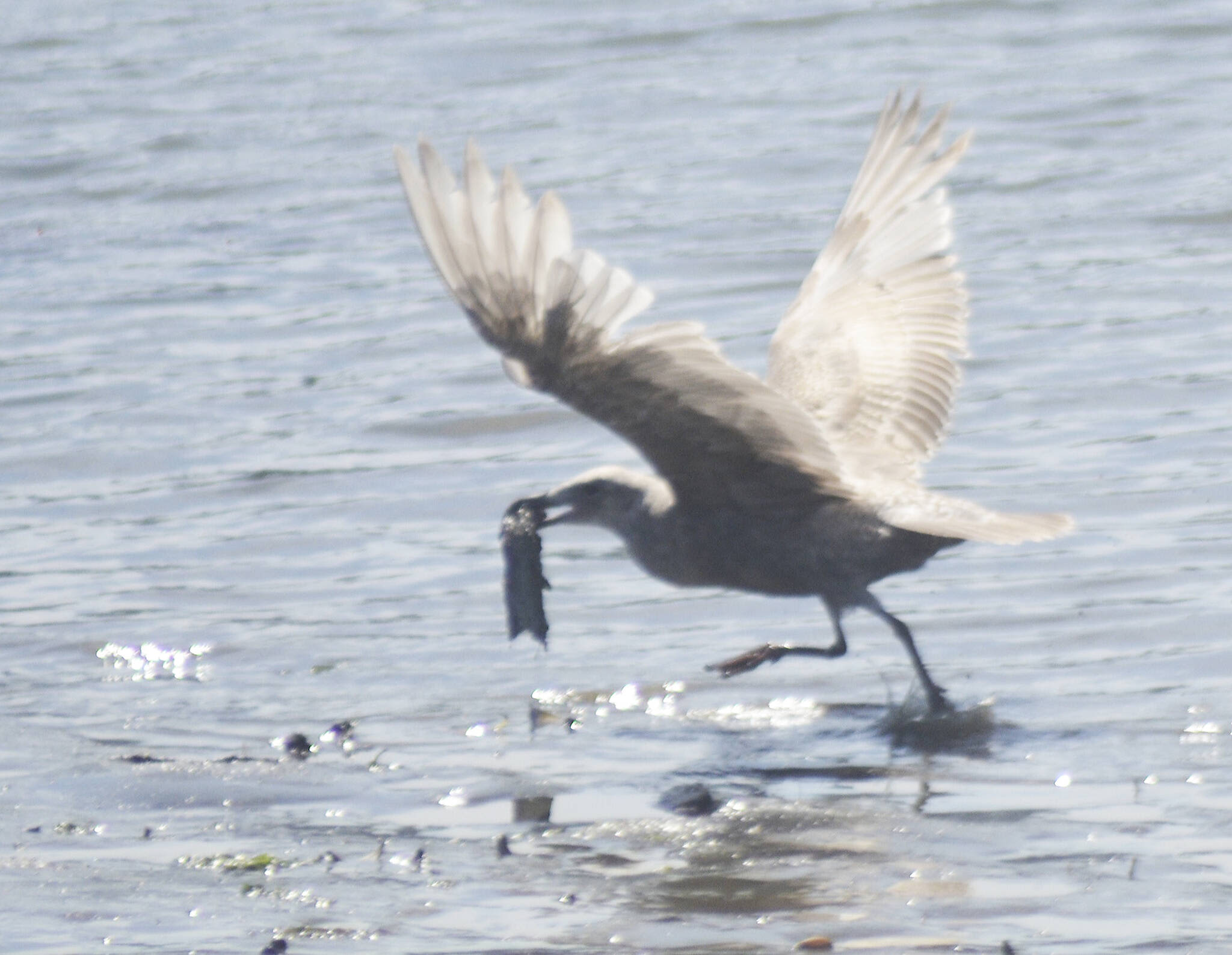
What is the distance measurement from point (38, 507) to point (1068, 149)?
7712 mm

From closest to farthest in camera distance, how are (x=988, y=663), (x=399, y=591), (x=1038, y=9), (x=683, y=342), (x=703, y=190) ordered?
1. (x=683, y=342)
2. (x=988, y=663)
3. (x=399, y=591)
4. (x=703, y=190)
5. (x=1038, y=9)

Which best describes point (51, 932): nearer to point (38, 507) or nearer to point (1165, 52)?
point (38, 507)

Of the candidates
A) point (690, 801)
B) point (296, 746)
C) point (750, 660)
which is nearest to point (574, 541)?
point (750, 660)

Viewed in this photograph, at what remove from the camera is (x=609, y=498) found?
665 centimetres

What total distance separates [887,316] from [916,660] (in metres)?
1.57

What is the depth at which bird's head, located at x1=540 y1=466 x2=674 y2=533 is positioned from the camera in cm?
656

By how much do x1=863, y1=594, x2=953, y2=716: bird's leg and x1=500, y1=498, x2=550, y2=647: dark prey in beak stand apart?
98 cm

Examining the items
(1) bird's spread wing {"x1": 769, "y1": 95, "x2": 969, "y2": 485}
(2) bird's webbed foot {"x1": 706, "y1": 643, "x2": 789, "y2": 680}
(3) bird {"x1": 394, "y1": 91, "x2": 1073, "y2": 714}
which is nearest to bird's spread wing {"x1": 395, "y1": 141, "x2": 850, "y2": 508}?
(3) bird {"x1": 394, "y1": 91, "x2": 1073, "y2": 714}

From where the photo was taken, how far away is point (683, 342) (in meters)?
5.38

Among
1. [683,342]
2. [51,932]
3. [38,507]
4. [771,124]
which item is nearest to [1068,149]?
[771,124]

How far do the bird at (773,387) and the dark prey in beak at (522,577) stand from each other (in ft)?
0.44

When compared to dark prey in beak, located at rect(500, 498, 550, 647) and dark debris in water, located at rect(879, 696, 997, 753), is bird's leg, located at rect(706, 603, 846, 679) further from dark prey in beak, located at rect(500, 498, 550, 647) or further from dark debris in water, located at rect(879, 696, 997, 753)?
dark prey in beak, located at rect(500, 498, 550, 647)

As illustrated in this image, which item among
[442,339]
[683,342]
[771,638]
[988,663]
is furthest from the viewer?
[442,339]

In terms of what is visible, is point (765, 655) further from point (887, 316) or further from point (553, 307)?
point (553, 307)
